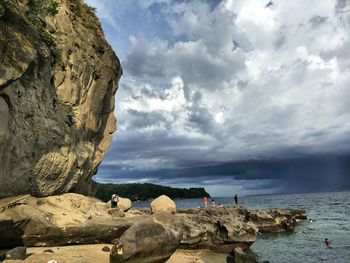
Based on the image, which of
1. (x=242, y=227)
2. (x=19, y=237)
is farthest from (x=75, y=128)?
(x=242, y=227)

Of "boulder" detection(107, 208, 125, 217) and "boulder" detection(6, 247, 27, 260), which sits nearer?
"boulder" detection(6, 247, 27, 260)

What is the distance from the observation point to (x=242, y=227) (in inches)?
1224

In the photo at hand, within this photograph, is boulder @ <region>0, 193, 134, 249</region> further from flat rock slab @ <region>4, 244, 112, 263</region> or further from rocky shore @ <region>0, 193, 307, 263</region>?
flat rock slab @ <region>4, 244, 112, 263</region>

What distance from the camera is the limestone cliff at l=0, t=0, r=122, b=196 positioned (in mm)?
16984

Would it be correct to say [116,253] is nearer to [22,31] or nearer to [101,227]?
[101,227]

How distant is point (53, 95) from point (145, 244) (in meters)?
11.5

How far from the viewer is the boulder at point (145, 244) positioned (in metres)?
15.8

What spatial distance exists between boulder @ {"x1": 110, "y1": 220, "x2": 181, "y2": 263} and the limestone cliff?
6094 millimetres

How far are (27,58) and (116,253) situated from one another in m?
9.97

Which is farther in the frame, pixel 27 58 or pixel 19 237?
pixel 27 58

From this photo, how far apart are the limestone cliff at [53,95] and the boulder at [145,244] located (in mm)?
6094

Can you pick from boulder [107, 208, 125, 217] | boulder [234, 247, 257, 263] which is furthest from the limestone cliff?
boulder [234, 247, 257, 263]

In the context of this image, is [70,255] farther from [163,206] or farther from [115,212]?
[163,206]

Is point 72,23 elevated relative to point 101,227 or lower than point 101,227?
elevated
